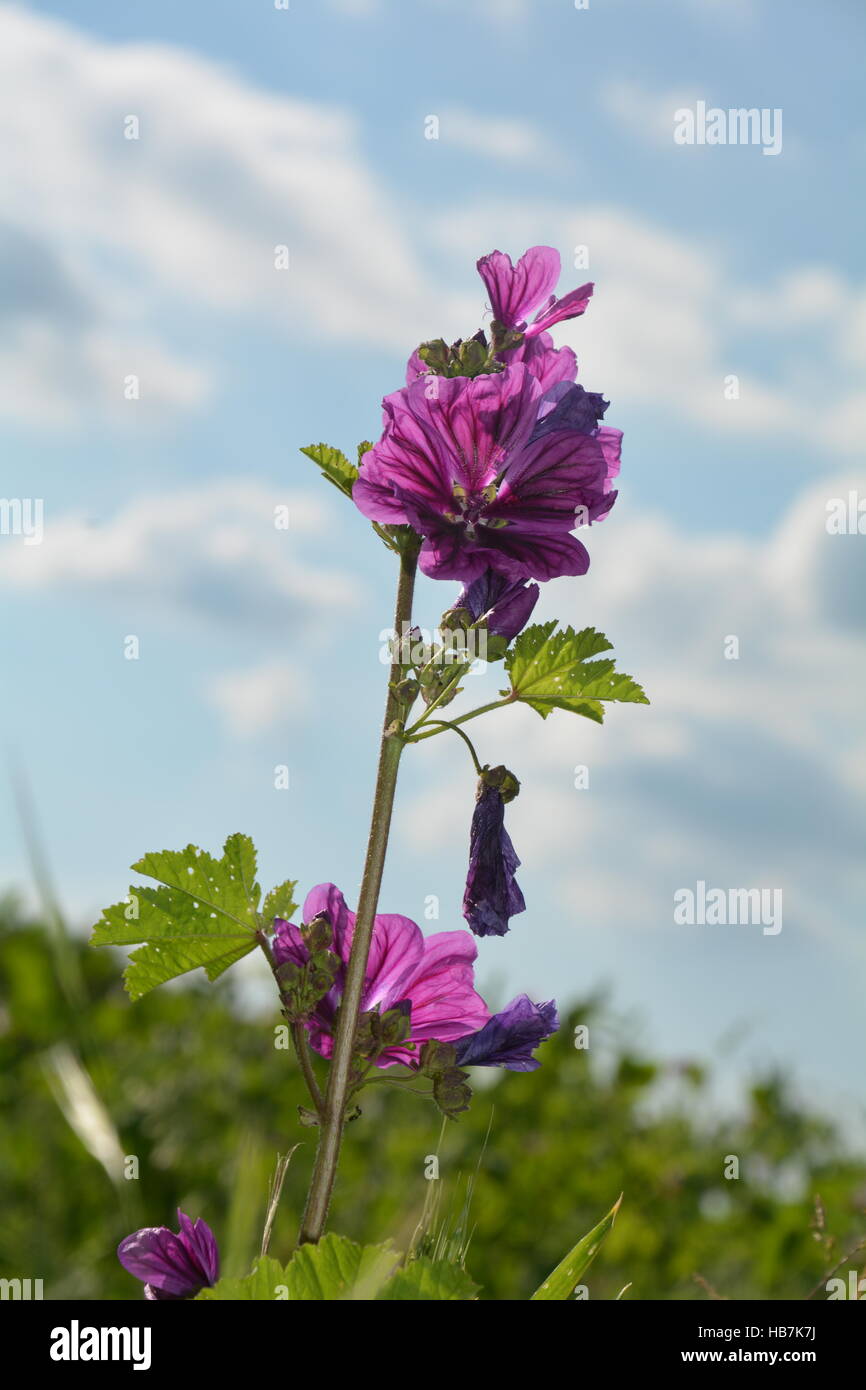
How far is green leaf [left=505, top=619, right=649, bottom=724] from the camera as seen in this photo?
5.30 ft

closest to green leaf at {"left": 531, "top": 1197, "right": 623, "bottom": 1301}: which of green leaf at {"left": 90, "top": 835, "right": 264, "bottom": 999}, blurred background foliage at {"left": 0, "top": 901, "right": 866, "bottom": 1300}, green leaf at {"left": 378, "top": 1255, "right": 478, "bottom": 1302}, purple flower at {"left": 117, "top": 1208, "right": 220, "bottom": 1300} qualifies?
green leaf at {"left": 378, "top": 1255, "right": 478, "bottom": 1302}

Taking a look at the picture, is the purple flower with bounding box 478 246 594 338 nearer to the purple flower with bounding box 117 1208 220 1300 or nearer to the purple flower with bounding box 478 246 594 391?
the purple flower with bounding box 478 246 594 391

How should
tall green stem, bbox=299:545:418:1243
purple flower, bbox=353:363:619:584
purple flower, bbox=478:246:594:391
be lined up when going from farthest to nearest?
purple flower, bbox=478:246:594:391 → purple flower, bbox=353:363:619:584 → tall green stem, bbox=299:545:418:1243

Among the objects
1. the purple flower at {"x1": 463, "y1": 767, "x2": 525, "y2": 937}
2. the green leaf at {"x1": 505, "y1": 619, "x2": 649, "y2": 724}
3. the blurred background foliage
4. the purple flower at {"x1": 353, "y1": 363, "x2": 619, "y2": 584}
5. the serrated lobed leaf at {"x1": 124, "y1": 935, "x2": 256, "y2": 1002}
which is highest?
the purple flower at {"x1": 353, "y1": 363, "x2": 619, "y2": 584}

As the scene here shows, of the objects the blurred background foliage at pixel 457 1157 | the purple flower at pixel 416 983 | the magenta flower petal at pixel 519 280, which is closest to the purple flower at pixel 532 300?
the magenta flower petal at pixel 519 280

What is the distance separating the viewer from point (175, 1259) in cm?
154

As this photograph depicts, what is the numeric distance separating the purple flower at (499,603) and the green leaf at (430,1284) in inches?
28.1

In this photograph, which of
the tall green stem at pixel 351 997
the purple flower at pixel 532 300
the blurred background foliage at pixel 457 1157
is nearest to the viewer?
Answer: the tall green stem at pixel 351 997

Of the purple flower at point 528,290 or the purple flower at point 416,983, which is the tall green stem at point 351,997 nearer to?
the purple flower at point 416,983

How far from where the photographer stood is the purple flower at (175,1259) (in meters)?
1.52

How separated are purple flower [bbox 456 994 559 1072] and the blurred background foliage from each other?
1.94 m

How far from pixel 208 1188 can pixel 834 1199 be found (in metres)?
2.14

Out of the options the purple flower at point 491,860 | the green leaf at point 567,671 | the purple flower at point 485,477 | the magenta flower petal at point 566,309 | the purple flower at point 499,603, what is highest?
the magenta flower petal at point 566,309

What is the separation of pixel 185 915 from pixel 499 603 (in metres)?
0.53
